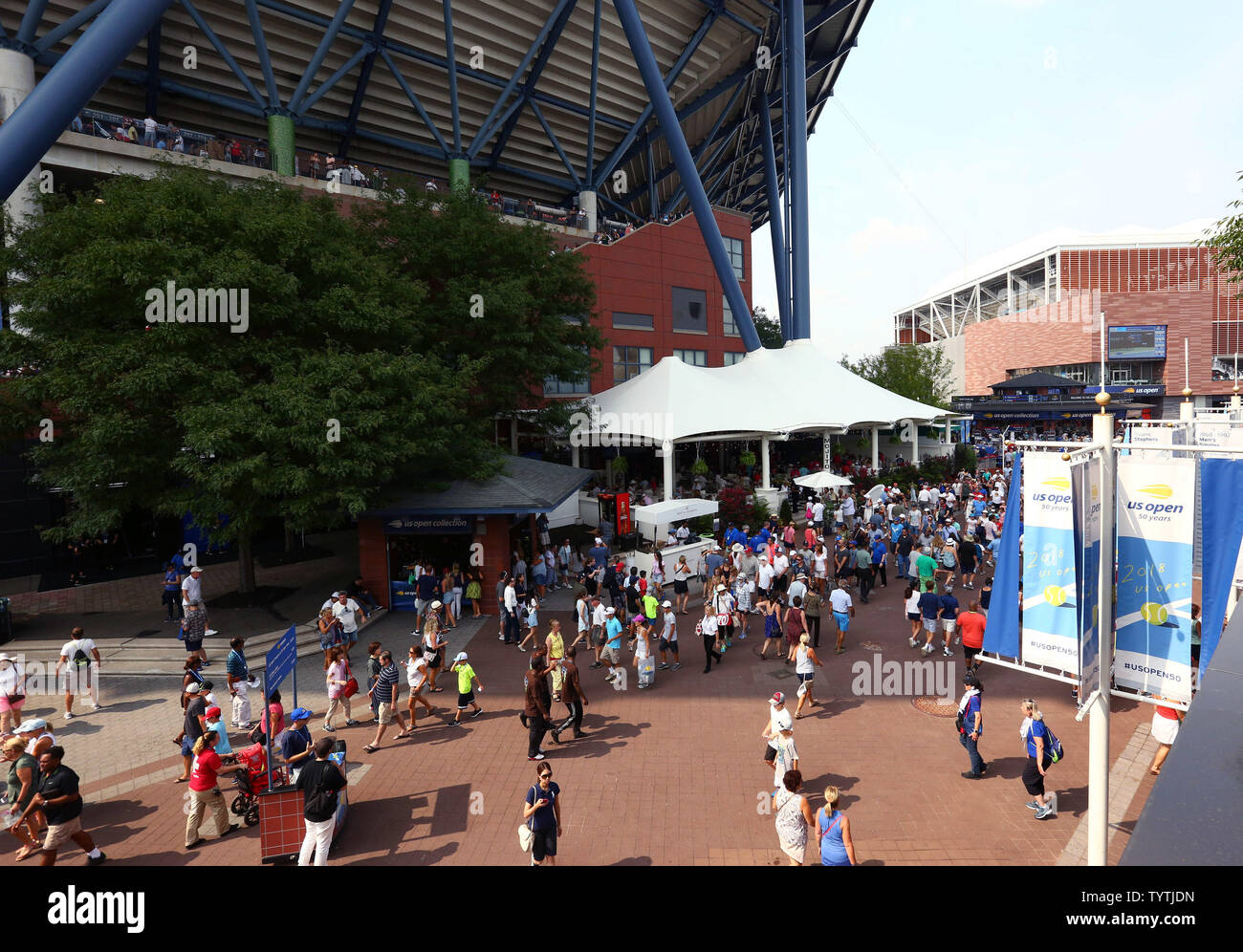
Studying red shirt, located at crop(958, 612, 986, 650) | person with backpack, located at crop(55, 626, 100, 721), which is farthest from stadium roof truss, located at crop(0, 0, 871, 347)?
red shirt, located at crop(958, 612, 986, 650)

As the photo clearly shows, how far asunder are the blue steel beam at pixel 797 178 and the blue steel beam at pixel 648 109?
15.8 ft

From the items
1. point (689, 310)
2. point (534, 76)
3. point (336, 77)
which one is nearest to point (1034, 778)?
point (689, 310)

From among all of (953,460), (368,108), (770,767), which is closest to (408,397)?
(770,767)

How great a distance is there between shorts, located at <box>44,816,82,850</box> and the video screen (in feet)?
251

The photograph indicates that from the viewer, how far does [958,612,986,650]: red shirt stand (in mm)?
11109

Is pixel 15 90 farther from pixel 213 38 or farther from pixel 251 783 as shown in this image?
pixel 251 783

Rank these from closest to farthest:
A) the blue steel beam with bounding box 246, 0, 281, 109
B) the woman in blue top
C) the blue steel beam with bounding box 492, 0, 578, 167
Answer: the woman in blue top < the blue steel beam with bounding box 246, 0, 281, 109 < the blue steel beam with bounding box 492, 0, 578, 167

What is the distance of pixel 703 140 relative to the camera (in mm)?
52281

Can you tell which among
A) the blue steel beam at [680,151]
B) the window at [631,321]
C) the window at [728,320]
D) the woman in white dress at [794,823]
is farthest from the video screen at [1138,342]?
the woman in white dress at [794,823]

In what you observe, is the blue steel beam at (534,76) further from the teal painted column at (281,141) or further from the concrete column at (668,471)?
the concrete column at (668,471)

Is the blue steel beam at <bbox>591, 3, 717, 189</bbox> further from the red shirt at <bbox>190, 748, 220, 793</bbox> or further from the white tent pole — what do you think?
the red shirt at <bbox>190, 748, 220, 793</bbox>
